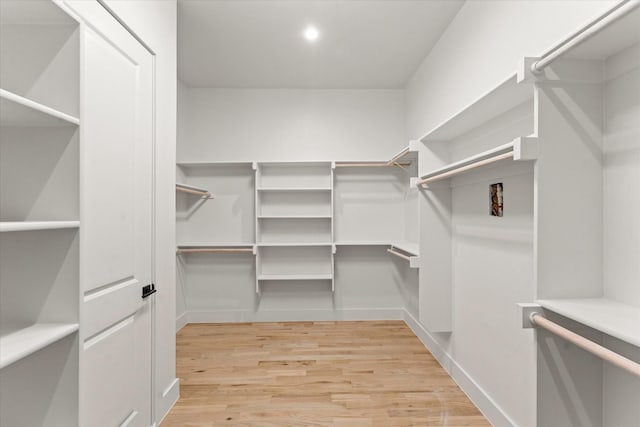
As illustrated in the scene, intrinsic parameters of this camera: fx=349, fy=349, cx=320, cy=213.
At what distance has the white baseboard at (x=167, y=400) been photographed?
84.5 inches

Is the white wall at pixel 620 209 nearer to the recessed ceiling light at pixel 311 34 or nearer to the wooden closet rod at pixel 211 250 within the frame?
the recessed ceiling light at pixel 311 34

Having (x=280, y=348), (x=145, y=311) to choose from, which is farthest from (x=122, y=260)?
(x=280, y=348)

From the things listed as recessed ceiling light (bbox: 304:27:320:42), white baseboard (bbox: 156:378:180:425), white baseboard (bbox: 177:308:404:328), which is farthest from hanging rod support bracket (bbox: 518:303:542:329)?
white baseboard (bbox: 177:308:404:328)

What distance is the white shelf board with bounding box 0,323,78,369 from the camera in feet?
3.12

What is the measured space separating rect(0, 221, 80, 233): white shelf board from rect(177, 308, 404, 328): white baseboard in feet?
10.6

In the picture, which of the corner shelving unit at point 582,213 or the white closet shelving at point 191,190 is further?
the white closet shelving at point 191,190

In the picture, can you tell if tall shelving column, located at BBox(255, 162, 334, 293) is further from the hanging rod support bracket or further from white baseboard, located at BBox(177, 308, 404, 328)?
the hanging rod support bracket

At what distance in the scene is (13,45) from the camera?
1.18 m

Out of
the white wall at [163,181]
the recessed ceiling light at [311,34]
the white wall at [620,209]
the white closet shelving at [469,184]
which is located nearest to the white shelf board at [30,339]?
the white wall at [163,181]

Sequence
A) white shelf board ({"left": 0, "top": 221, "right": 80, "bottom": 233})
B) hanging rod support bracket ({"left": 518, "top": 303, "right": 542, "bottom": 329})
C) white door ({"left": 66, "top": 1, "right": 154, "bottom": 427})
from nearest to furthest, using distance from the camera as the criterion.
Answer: white shelf board ({"left": 0, "top": 221, "right": 80, "bottom": 233}) → hanging rod support bracket ({"left": 518, "top": 303, "right": 542, "bottom": 329}) → white door ({"left": 66, "top": 1, "right": 154, "bottom": 427})

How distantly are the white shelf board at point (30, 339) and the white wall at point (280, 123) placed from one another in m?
3.20

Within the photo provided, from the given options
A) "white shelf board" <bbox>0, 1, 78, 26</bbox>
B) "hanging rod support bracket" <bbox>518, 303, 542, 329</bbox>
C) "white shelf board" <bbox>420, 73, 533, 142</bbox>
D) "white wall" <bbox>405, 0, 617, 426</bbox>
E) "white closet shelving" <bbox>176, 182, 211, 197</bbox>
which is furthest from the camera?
"white closet shelving" <bbox>176, 182, 211, 197</bbox>

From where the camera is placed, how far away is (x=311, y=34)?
297 centimetres

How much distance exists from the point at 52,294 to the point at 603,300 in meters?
1.97
